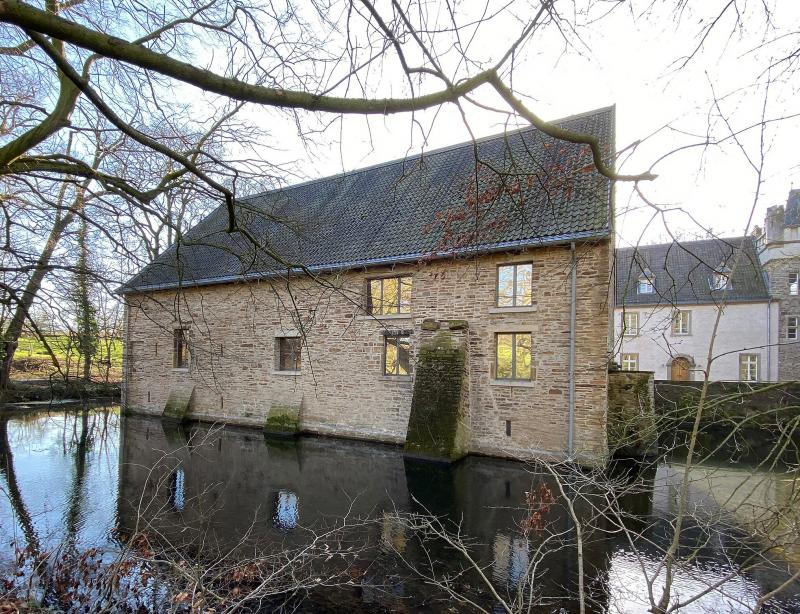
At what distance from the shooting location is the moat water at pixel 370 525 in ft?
15.3

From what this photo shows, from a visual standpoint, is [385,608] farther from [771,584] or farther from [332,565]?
[771,584]

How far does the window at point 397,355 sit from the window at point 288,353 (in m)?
3.24

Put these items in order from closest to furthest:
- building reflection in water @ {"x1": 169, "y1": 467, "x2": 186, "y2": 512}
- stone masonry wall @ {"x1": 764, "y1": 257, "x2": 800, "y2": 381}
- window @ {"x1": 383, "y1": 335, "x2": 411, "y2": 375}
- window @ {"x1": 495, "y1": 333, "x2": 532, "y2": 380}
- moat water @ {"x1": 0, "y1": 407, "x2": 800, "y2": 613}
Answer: moat water @ {"x1": 0, "y1": 407, "x2": 800, "y2": 613}, building reflection in water @ {"x1": 169, "y1": 467, "x2": 186, "y2": 512}, window @ {"x1": 495, "y1": 333, "x2": 532, "y2": 380}, window @ {"x1": 383, "y1": 335, "x2": 411, "y2": 375}, stone masonry wall @ {"x1": 764, "y1": 257, "x2": 800, "y2": 381}

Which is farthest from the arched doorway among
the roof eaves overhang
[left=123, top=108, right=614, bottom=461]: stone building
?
the roof eaves overhang

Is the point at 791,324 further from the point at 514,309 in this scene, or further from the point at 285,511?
the point at 285,511

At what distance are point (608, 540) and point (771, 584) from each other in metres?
1.71

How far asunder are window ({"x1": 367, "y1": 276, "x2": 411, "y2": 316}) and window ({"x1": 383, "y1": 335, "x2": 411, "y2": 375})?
761 millimetres

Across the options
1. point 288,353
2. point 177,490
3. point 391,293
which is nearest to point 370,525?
point 177,490

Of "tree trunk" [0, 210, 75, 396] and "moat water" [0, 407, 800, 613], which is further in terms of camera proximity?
"tree trunk" [0, 210, 75, 396]

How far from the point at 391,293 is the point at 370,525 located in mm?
7163

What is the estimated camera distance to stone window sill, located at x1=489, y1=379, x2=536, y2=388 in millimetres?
10445

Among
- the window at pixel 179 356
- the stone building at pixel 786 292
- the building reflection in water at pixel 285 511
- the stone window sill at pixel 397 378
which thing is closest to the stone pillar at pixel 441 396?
the stone window sill at pixel 397 378

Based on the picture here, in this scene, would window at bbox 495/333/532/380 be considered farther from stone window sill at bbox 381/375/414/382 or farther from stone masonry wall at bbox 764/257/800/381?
stone masonry wall at bbox 764/257/800/381

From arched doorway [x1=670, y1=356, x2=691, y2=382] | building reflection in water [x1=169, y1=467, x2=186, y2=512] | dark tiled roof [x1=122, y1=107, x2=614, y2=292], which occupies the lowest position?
building reflection in water [x1=169, y1=467, x2=186, y2=512]
